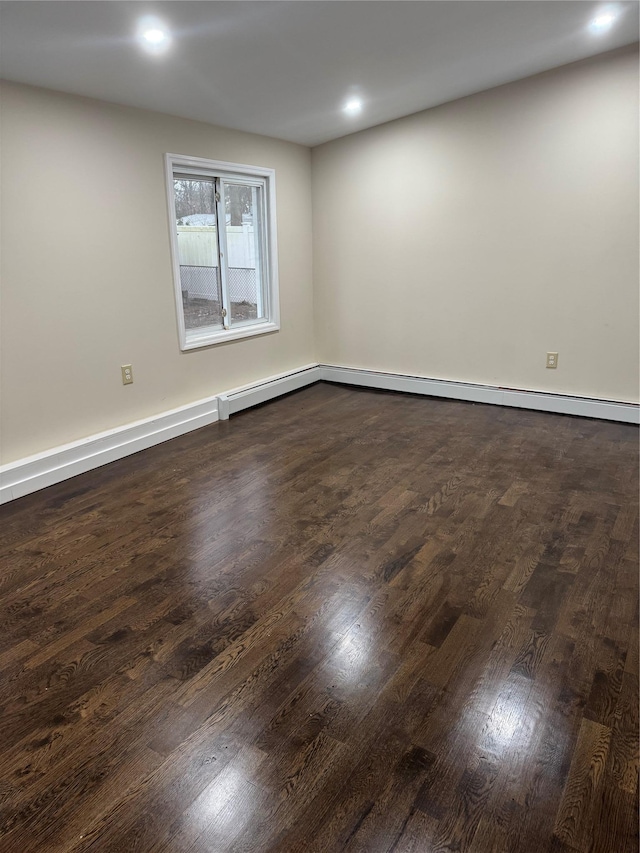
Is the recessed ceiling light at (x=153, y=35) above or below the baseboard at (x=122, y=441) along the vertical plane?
above

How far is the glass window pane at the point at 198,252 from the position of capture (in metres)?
4.18

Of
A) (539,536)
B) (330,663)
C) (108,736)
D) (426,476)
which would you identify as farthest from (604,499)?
(108,736)

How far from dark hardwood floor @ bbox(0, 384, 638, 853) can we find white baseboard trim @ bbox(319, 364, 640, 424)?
0.92m

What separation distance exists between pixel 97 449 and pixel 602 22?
3.94 metres

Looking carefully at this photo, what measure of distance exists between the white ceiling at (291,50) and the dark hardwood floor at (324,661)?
88.1 inches

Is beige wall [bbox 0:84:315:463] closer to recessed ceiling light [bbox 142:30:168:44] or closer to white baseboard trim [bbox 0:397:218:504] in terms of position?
white baseboard trim [bbox 0:397:218:504]

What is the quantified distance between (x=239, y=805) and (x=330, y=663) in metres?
0.54

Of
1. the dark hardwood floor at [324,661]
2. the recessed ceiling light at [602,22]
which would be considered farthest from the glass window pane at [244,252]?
the recessed ceiling light at [602,22]

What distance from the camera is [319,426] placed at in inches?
167

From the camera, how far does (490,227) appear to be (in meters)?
4.41

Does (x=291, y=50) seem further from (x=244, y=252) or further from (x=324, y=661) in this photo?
(x=324, y=661)

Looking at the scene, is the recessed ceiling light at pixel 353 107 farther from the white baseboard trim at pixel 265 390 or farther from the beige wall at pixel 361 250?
the white baseboard trim at pixel 265 390

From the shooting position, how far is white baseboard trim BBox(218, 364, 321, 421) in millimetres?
4469

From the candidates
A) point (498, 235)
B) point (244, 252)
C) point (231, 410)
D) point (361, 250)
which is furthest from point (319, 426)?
point (498, 235)
